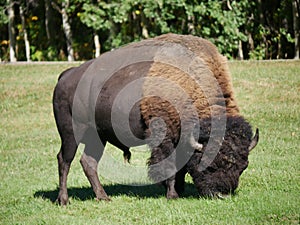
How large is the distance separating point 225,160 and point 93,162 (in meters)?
2.13

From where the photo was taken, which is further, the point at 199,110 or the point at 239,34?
the point at 239,34

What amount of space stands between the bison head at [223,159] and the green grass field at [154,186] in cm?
21

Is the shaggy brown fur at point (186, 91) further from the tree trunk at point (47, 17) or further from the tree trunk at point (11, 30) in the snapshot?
→ the tree trunk at point (47, 17)

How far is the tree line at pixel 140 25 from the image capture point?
2248cm

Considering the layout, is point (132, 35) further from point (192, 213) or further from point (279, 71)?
point (192, 213)

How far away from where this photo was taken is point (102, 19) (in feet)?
76.5

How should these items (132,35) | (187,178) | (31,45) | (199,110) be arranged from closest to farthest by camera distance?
1. (199,110)
2. (187,178)
3. (132,35)
4. (31,45)

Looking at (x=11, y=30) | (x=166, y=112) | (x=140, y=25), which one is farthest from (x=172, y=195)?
(x=11, y=30)

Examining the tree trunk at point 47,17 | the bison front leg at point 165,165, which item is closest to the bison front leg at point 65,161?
the bison front leg at point 165,165

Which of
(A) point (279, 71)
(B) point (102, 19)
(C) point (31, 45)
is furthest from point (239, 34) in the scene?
(C) point (31, 45)

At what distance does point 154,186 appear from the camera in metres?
9.20

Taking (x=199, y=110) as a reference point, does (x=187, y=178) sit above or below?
below

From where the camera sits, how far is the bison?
765 centimetres

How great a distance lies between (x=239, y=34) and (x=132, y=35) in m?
5.68
